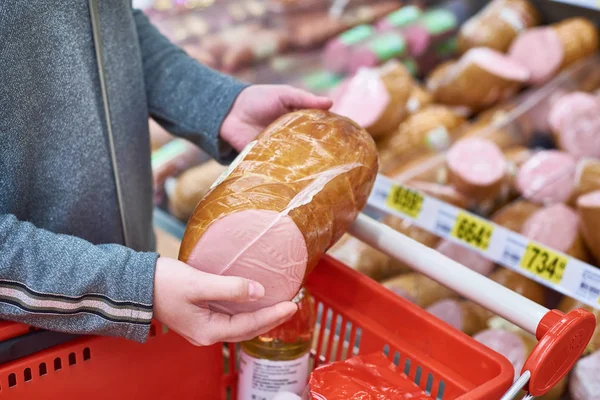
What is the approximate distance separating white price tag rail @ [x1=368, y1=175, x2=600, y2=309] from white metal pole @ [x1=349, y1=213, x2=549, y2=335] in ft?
1.14

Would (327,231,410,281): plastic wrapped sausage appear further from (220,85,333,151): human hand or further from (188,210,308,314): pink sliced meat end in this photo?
(188,210,308,314): pink sliced meat end

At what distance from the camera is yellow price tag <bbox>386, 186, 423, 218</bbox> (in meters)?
1.56

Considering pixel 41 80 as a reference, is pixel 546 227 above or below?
below

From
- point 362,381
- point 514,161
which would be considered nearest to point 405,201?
point 514,161

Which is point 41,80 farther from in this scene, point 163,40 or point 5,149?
point 163,40

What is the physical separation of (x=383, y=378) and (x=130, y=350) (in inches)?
15.3

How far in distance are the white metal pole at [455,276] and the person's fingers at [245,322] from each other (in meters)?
0.26

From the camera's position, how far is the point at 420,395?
995mm

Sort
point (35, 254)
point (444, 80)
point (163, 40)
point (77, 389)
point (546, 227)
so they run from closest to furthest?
point (35, 254), point (77, 389), point (163, 40), point (546, 227), point (444, 80)

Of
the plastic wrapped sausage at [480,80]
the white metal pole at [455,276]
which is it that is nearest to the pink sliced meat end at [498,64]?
the plastic wrapped sausage at [480,80]

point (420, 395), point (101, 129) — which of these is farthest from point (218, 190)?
point (420, 395)

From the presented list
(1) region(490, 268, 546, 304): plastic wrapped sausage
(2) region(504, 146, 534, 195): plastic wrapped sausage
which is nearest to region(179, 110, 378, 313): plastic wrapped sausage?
(1) region(490, 268, 546, 304): plastic wrapped sausage

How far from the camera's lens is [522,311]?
952 millimetres

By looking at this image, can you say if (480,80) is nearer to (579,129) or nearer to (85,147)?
(579,129)
